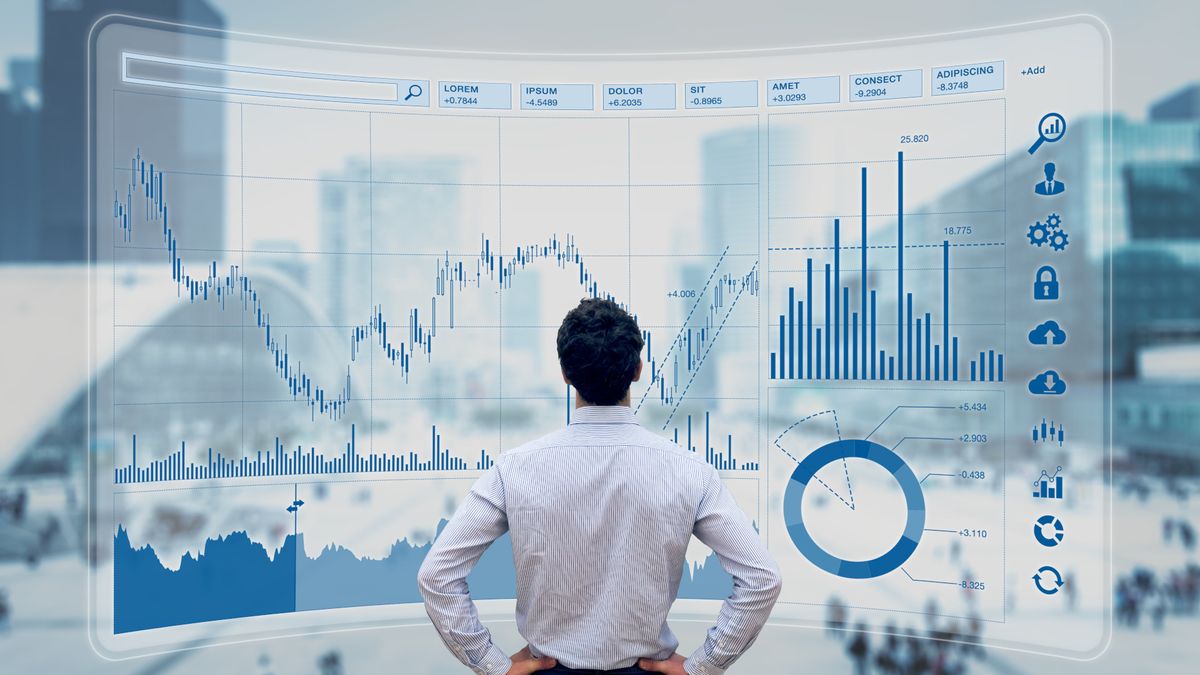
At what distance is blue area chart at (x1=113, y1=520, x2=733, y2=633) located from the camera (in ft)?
7.86

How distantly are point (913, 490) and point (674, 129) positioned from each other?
134 cm

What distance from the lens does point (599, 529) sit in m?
1.44

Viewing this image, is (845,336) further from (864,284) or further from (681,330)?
(681,330)

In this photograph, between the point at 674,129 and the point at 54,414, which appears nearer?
the point at 54,414

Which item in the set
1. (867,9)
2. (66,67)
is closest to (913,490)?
(867,9)

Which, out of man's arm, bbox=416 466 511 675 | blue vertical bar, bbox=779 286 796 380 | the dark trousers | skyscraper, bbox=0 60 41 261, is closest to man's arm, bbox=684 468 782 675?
the dark trousers

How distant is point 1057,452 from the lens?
2387mm

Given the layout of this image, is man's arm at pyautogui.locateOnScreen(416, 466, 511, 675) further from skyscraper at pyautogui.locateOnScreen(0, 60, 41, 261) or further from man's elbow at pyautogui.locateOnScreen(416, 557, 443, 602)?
skyscraper at pyautogui.locateOnScreen(0, 60, 41, 261)

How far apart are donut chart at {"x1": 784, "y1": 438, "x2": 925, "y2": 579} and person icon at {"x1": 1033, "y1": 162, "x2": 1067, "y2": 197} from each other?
2.92ft

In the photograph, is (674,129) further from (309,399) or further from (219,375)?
(219,375)

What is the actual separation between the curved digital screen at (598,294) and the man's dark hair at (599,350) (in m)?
1.10

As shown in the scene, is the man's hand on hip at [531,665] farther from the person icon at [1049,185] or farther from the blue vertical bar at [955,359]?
the person icon at [1049,185]

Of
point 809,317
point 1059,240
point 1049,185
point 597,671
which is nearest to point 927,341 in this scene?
point 809,317

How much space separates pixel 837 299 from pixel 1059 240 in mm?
650
